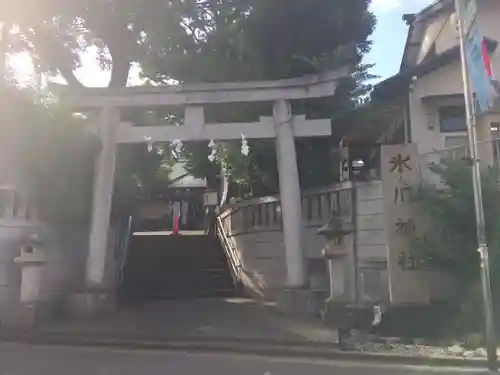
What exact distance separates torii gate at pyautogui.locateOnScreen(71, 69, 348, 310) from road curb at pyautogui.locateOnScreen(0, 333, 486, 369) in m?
3.56

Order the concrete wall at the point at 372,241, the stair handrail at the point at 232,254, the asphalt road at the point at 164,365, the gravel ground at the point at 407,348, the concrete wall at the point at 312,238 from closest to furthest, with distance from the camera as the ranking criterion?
1. the asphalt road at the point at 164,365
2. the gravel ground at the point at 407,348
3. the concrete wall at the point at 372,241
4. the concrete wall at the point at 312,238
5. the stair handrail at the point at 232,254

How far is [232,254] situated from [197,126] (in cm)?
643

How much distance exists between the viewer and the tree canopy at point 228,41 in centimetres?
1748

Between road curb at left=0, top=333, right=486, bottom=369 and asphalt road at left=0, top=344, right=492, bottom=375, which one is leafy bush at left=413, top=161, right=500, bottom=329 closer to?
road curb at left=0, top=333, right=486, bottom=369

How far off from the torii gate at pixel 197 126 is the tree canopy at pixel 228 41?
5.33ft

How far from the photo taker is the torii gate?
49.5ft

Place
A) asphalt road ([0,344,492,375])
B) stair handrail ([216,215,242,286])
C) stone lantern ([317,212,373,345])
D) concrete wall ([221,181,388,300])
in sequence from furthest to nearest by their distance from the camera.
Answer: stair handrail ([216,215,242,286]) < concrete wall ([221,181,388,300]) < stone lantern ([317,212,373,345]) < asphalt road ([0,344,492,375])

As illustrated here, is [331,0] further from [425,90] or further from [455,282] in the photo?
[455,282]

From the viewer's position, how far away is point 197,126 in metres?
15.4

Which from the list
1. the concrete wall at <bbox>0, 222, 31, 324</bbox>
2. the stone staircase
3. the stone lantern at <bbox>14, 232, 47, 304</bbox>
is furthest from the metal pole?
the stone staircase

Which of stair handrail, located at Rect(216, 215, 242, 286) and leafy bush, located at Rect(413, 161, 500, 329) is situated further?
stair handrail, located at Rect(216, 215, 242, 286)

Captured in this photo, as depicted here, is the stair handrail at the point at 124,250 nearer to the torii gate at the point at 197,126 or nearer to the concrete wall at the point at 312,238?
the concrete wall at the point at 312,238

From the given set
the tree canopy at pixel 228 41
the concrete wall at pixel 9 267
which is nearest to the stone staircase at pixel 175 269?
the tree canopy at pixel 228 41

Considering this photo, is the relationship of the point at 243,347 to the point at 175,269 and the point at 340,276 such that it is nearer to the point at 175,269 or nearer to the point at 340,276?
the point at 340,276
